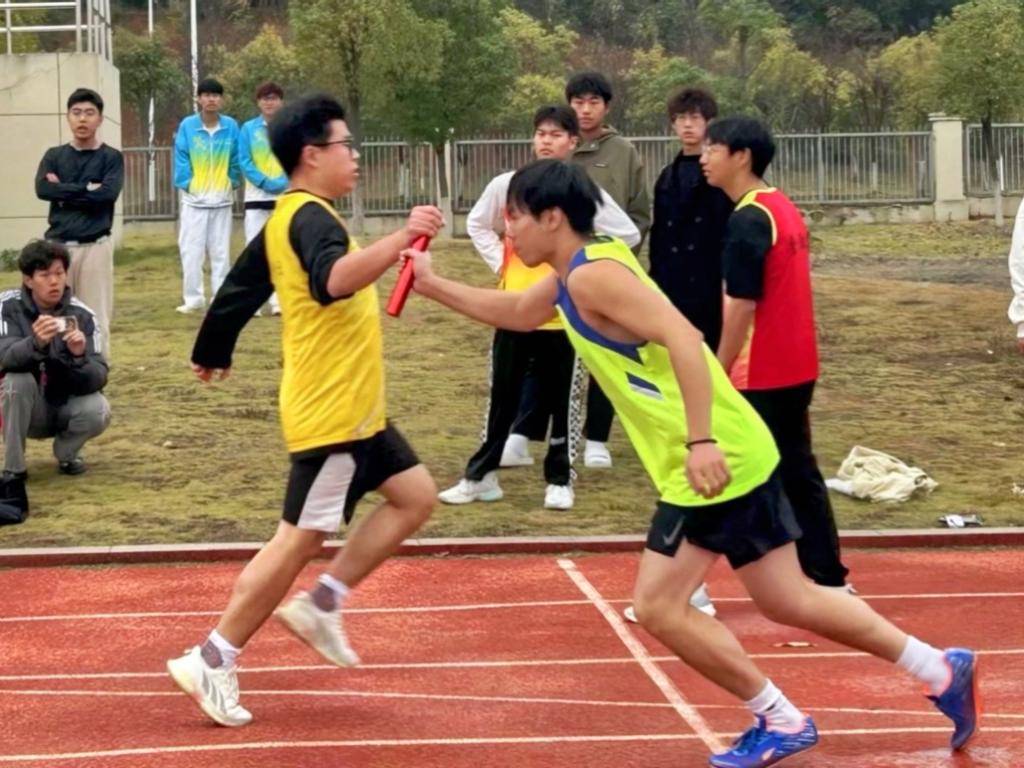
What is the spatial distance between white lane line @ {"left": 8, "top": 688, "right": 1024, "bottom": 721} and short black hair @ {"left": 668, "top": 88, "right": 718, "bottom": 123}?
3.33 m

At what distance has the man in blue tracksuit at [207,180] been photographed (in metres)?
16.2

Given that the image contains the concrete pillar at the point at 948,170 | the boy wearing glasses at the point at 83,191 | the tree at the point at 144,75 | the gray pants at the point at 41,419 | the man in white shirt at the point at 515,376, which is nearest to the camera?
the man in white shirt at the point at 515,376

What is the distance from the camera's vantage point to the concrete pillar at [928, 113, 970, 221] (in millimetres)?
34969

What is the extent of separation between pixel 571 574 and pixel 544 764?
3070mm

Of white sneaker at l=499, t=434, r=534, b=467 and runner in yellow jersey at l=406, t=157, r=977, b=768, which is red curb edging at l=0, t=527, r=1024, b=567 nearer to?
white sneaker at l=499, t=434, r=534, b=467

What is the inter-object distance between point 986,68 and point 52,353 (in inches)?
1108

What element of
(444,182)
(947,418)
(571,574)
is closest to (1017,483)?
(947,418)

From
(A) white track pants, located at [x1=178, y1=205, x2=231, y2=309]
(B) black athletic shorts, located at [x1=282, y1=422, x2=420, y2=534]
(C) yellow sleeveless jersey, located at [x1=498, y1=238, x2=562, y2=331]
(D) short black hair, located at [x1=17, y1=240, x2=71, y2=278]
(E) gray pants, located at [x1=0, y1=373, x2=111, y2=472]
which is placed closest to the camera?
(B) black athletic shorts, located at [x1=282, y1=422, x2=420, y2=534]

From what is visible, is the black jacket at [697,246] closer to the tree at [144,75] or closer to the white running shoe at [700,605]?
the white running shoe at [700,605]

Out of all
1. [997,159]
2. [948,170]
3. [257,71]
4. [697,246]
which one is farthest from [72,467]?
[257,71]

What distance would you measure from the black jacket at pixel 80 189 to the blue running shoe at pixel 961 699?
897cm

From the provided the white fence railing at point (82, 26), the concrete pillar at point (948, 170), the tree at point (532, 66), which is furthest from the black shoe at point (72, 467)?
the tree at point (532, 66)

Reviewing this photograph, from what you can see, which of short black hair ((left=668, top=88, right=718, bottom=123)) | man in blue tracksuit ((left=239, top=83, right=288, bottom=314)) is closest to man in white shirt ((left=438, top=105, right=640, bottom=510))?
short black hair ((left=668, top=88, right=718, bottom=123))

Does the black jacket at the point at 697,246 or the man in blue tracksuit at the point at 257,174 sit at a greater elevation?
the man in blue tracksuit at the point at 257,174
